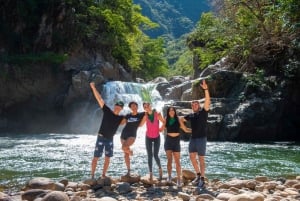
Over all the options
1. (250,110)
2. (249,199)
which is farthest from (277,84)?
(249,199)

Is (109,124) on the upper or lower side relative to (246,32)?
lower

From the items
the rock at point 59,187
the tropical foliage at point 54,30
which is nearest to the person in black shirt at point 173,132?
the rock at point 59,187

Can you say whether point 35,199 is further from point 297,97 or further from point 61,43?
point 61,43

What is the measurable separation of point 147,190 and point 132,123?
1.41m

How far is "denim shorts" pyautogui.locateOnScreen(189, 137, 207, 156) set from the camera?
8.21m

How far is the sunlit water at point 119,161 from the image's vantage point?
35.9ft

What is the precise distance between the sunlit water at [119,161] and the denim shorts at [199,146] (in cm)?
257

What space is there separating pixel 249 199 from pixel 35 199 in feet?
11.9

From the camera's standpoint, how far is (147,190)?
815 centimetres

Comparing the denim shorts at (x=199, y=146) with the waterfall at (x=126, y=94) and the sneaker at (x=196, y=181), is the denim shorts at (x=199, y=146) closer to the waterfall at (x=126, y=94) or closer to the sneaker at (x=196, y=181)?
the sneaker at (x=196, y=181)

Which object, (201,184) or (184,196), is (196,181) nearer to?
(201,184)

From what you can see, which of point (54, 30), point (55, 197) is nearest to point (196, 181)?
point (55, 197)

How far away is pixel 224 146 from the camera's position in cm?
1759

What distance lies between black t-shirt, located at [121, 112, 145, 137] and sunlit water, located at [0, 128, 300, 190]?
2233mm
